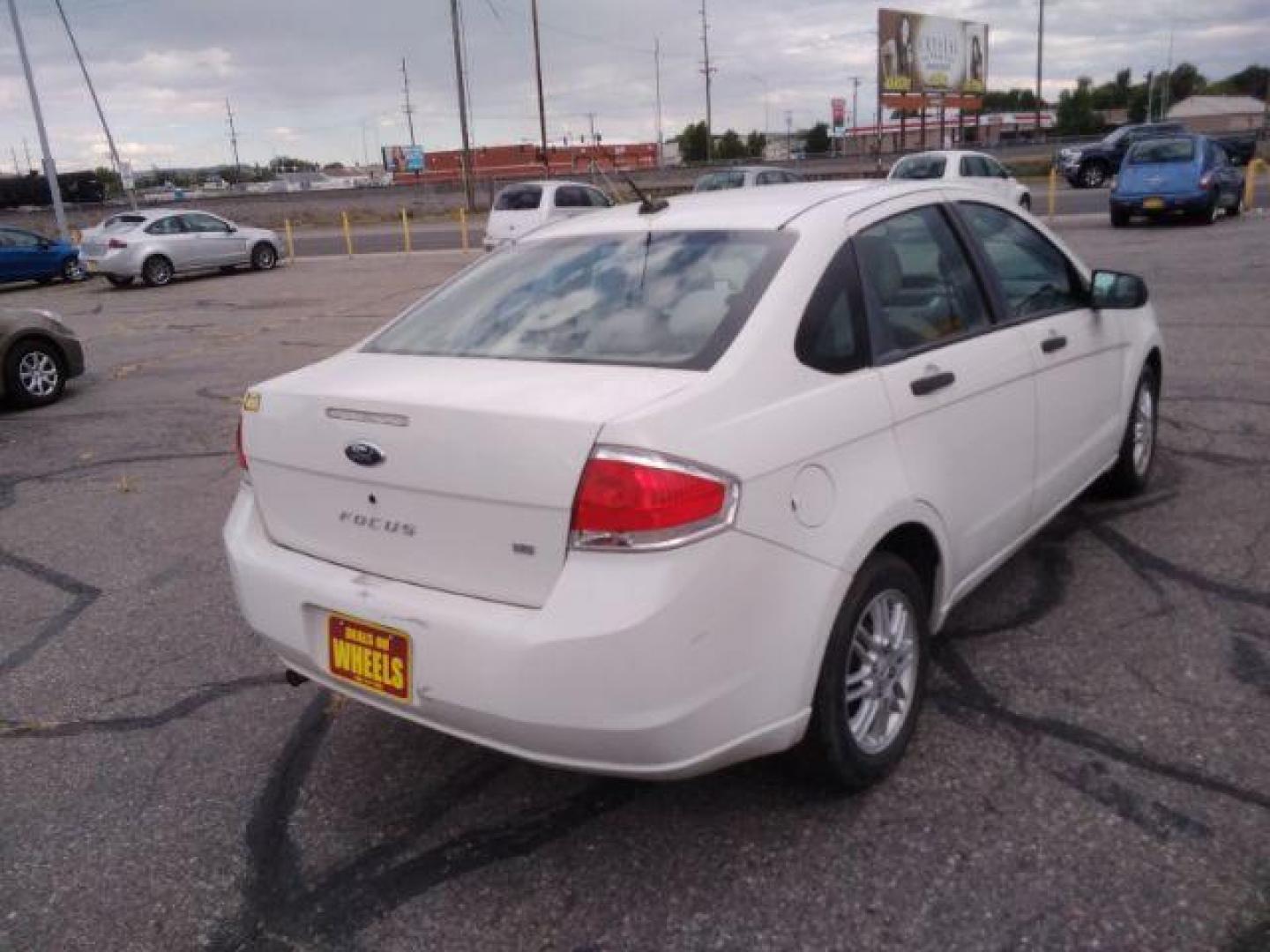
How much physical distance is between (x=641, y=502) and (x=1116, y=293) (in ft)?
9.44

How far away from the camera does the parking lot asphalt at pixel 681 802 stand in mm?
2494

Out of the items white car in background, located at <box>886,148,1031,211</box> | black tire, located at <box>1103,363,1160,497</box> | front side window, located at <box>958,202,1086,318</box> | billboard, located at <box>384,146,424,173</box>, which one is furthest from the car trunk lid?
billboard, located at <box>384,146,424,173</box>

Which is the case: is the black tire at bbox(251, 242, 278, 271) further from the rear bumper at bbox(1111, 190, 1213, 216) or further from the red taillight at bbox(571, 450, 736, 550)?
the red taillight at bbox(571, 450, 736, 550)

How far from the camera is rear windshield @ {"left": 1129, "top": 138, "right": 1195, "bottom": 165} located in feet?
62.1

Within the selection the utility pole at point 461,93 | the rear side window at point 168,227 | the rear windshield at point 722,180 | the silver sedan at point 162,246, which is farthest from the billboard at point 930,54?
the rear side window at point 168,227

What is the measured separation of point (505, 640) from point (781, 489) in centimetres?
74

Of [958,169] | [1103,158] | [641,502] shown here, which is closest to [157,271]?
[958,169]

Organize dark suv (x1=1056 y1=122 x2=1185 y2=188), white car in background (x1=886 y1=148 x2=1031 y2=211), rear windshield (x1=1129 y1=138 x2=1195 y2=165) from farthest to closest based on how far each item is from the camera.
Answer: dark suv (x1=1056 y1=122 x2=1185 y2=188)
white car in background (x1=886 y1=148 x2=1031 y2=211)
rear windshield (x1=1129 y1=138 x2=1195 y2=165)

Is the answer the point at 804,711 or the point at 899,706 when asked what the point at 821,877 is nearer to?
the point at 804,711

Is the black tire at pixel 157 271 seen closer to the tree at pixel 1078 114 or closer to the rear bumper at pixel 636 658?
the rear bumper at pixel 636 658

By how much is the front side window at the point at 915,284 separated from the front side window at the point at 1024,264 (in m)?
0.23

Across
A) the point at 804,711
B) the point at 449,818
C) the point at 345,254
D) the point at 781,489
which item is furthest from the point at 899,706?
the point at 345,254

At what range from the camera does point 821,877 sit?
2604 millimetres

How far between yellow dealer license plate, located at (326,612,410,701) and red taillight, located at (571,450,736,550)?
61 centimetres
